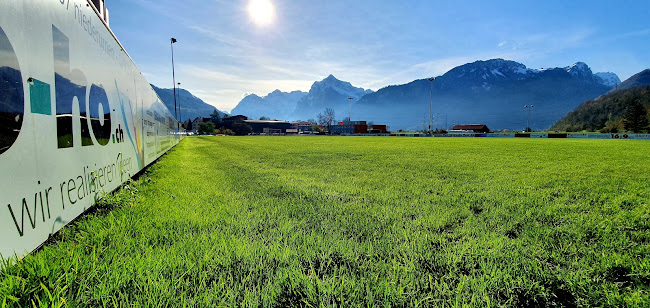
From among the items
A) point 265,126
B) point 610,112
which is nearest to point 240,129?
point 265,126

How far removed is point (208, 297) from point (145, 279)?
1.91 ft

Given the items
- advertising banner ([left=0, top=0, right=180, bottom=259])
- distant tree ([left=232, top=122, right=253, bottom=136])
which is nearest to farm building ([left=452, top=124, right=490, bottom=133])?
distant tree ([left=232, top=122, right=253, bottom=136])

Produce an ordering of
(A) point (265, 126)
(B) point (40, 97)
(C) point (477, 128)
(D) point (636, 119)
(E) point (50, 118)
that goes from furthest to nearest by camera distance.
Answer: (A) point (265, 126)
(C) point (477, 128)
(D) point (636, 119)
(E) point (50, 118)
(B) point (40, 97)

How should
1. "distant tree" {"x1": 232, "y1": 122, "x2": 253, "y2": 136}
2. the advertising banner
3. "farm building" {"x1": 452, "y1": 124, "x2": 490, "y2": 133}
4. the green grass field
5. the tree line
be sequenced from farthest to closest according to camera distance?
"distant tree" {"x1": 232, "y1": 122, "x2": 253, "y2": 136} < "farm building" {"x1": 452, "y1": 124, "x2": 490, "y2": 133} < the tree line < the advertising banner < the green grass field

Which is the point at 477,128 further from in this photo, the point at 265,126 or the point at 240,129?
the point at 265,126

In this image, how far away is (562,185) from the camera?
5.46 metres

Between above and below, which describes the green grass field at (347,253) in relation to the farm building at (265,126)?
below

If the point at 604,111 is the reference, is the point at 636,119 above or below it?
below

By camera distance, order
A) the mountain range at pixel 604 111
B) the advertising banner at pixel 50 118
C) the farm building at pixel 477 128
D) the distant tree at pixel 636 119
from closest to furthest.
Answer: the advertising banner at pixel 50 118 → the distant tree at pixel 636 119 → the mountain range at pixel 604 111 → the farm building at pixel 477 128

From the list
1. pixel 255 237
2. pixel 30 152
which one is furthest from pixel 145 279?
pixel 30 152

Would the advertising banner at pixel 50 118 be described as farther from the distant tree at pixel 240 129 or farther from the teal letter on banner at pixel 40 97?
the distant tree at pixel 240 129

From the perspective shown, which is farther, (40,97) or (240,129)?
(240,129)

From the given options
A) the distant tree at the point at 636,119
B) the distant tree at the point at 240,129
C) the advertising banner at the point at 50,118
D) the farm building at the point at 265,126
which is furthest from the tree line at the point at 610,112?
the farm building at the point at 265,126

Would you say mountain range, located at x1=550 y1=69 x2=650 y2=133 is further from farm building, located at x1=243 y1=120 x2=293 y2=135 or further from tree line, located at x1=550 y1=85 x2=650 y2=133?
farm building, located at x1=243 y1=120 x2=293 y2=135
